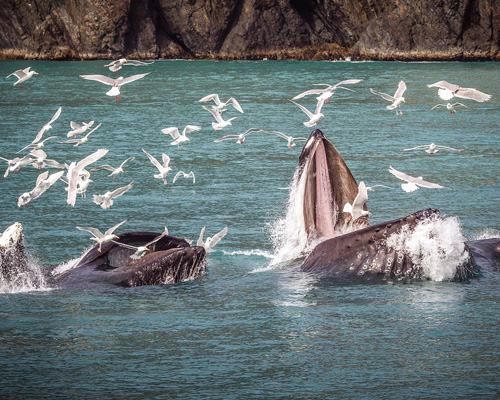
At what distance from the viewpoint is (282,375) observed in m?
12.2

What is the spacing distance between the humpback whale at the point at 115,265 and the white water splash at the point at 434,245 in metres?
3.21

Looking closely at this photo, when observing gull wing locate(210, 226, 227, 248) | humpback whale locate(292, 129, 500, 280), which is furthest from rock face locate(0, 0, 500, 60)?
humpback whale locate(292, 129, 500, 280)

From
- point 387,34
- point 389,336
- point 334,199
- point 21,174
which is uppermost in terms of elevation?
point 334,199

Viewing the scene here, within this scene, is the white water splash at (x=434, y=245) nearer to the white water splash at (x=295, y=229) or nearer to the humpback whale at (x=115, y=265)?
the white water splash at (x=295, y=229)

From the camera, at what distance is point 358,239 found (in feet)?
47.4

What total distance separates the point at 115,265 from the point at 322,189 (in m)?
3.67

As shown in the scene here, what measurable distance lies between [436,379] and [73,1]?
127 meters

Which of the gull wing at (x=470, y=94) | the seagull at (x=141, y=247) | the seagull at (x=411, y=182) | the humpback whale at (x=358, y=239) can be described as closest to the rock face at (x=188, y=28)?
the gull wing at (x=470, y=94)

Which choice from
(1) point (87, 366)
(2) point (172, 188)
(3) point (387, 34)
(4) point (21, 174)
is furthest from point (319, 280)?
(3) point (387, 34)

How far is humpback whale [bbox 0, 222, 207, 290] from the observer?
15.0 metres

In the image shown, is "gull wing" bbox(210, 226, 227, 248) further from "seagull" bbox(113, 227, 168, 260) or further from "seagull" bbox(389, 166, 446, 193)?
"seagull" bbox(389, 166, 446, 193)

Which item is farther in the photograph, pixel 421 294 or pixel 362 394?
pixel 421 294

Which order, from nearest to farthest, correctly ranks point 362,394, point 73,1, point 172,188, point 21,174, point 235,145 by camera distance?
1. point 362,394
2. point 172,188
3. point 21,174
4. point 235,145
5. point 73,1

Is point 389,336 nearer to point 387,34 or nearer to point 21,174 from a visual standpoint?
point 21,174
